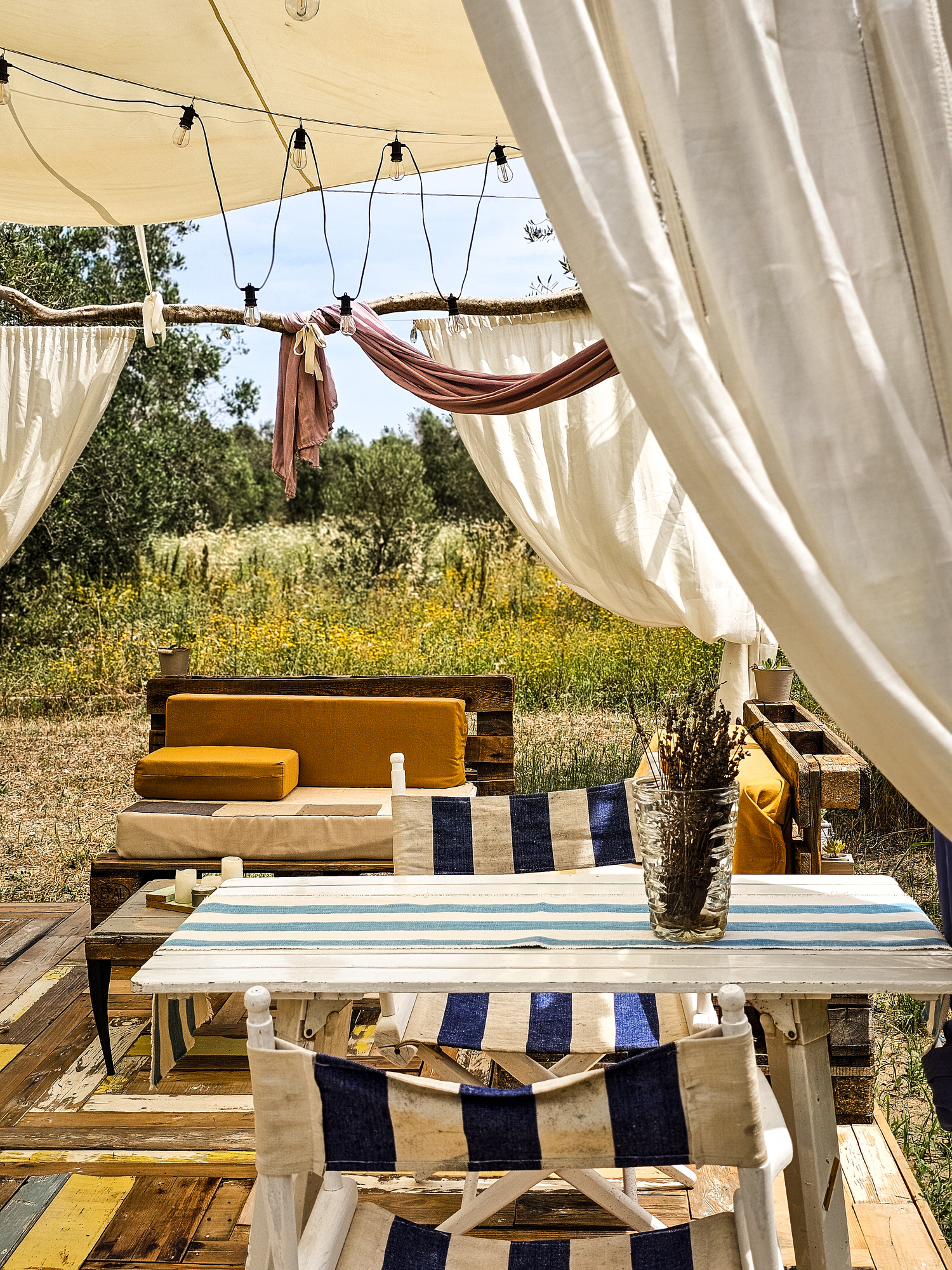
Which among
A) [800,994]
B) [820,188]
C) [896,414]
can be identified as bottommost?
[800,994]

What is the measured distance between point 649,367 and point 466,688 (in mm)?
3695

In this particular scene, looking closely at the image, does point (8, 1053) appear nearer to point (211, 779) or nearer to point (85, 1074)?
point (85, 1074)

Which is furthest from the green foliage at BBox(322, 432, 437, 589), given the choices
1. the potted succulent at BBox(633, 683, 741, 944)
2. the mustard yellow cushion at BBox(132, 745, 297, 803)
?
the potted succulent at BBox(633, 683, 741, 944)

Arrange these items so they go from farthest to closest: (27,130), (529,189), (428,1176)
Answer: (529,189), (27,130), (428,1176)

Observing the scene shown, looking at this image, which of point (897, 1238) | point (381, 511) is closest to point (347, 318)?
point (897, 1238)

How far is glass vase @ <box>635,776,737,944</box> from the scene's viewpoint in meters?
1.70

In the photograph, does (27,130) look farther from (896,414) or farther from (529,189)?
(896,414)

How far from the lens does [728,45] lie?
96 cm

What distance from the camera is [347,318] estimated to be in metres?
3.90

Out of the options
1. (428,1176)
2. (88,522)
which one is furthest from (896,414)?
(88,522)

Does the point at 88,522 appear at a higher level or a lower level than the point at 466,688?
higher

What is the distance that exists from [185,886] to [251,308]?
2.17 metres

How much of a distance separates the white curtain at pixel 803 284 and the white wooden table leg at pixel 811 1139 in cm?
81

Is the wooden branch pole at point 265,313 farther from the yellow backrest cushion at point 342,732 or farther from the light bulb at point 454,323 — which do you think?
the yellow backrest cushion at point 342,732
